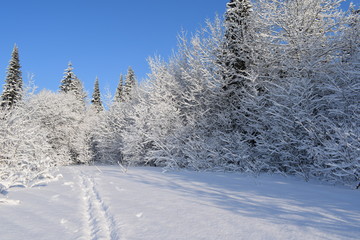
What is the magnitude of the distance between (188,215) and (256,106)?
7671mm

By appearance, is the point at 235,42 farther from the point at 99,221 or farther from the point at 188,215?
the point at 99,221

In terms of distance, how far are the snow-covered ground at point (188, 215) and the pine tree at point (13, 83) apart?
27275 millimetres

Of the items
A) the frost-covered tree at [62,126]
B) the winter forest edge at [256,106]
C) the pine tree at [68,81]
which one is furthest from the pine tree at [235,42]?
the pine tree at [68,81]

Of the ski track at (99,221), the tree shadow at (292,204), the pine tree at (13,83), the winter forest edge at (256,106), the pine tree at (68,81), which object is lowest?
the ski track at (99,221)

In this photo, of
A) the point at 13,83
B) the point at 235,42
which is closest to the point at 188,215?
the point at 235,42

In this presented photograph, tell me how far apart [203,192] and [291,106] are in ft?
16.9

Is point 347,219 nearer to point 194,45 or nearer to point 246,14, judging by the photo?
point 246,14

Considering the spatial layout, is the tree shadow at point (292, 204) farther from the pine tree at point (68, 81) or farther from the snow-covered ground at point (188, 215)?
the pine tree at point (68, 81)

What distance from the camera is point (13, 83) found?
29.0 m

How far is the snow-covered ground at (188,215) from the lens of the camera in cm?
317

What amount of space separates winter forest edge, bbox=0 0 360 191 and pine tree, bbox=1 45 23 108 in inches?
547

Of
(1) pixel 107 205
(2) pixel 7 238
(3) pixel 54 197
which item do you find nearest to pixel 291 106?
(1) pixel 107 205

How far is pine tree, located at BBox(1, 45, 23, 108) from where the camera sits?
27703 millimetres

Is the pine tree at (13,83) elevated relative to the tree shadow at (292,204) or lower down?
elevated
